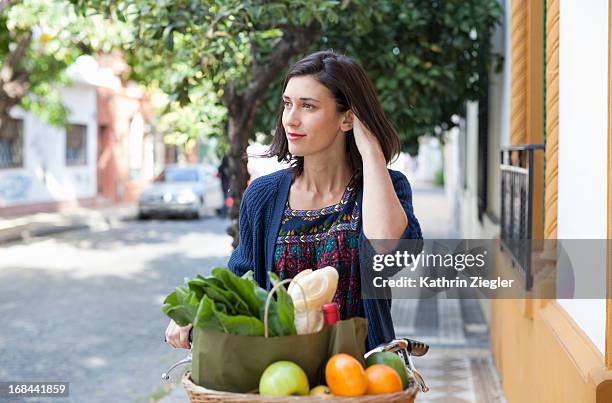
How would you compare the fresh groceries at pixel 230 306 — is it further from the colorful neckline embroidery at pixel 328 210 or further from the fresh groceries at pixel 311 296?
the colorful neckline embroidery at pixel 328 210

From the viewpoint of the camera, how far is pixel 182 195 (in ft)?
77.4

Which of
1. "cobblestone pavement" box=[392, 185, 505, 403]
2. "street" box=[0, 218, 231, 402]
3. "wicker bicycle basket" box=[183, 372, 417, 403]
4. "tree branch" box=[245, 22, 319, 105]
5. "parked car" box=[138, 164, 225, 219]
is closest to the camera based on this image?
"wicker bicycle basket" box=[183, 372, 417, 403]

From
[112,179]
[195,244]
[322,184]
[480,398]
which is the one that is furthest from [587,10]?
[112,179]

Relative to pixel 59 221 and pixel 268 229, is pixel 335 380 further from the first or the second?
pixel 59 221

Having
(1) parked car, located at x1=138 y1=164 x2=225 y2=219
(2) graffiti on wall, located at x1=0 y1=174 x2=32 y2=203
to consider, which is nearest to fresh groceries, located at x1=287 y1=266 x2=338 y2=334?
(2) graffiti on wall, located at x1=0 y1=174 x2=32 y2=203

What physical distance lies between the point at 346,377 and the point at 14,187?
22033 mm

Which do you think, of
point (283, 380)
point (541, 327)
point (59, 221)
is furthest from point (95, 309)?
point (59, 221)

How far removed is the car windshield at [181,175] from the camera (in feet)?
82.3

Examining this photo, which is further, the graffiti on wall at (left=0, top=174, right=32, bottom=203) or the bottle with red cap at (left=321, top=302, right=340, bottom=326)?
the graffiti on wall at (left=0, top=174, right=32, bottom=203)

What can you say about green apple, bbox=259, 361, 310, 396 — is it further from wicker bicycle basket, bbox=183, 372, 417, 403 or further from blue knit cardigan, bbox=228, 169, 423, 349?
blue knit cardigan, bbox=228, 169, 423, 349

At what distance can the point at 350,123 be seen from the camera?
277 cm

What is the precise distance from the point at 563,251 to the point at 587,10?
1064mm

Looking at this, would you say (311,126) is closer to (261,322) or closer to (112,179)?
(261,322)

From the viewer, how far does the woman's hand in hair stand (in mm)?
2660
